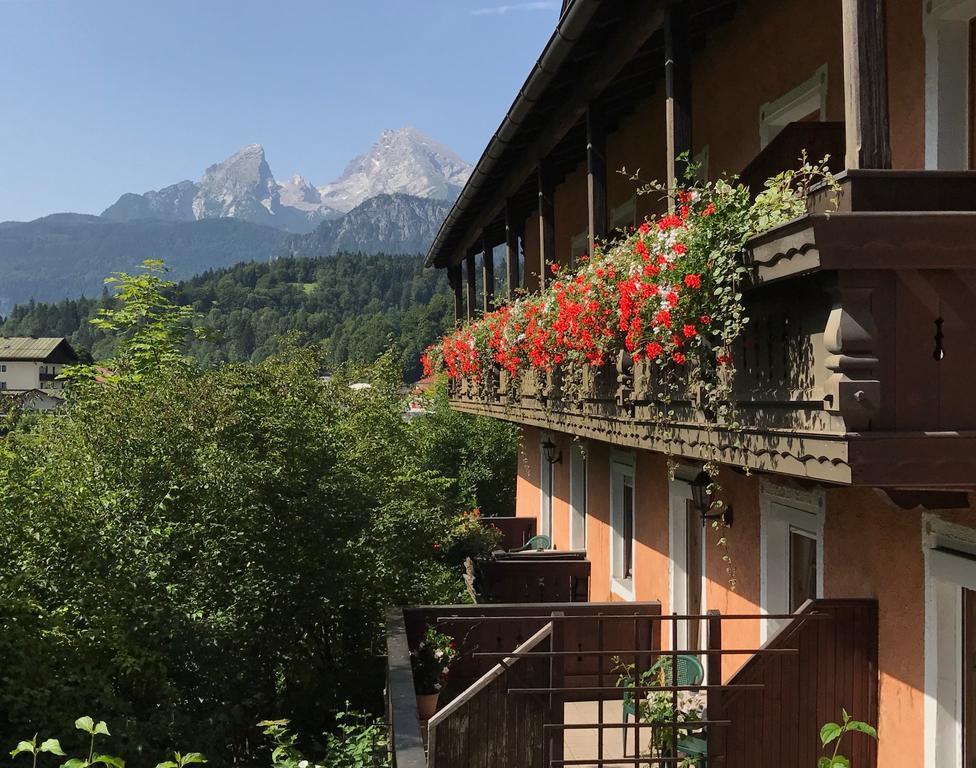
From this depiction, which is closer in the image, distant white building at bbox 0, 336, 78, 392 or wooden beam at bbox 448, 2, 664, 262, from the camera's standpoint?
wooden beam at bbox 448, 2, 664, 262

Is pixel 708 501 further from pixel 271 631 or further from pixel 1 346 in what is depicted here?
pixel 1 346

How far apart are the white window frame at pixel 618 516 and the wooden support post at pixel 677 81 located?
219 inches

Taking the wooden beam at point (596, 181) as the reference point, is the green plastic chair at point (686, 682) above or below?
below

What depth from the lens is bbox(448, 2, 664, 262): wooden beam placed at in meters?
6.46

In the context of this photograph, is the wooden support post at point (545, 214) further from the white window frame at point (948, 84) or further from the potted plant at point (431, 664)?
the white window frame at point (948, 84)

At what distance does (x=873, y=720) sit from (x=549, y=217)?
5.99 m

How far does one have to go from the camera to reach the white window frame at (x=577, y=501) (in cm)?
1441

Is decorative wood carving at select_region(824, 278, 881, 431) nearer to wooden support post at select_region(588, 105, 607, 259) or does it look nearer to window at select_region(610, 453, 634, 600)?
wooden support post at select_region(588, 105, 607, 259)

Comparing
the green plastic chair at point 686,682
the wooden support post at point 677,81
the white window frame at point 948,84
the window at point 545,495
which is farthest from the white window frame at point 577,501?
the white window frame at point 948,84

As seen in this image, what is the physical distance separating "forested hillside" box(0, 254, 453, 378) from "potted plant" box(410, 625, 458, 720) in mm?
102599

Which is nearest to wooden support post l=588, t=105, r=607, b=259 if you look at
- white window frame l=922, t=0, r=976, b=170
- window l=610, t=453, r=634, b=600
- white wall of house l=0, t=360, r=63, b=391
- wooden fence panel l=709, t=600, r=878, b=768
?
white window frame l=922, t=0, r=976, b=170

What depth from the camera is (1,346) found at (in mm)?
106000

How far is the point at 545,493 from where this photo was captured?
699 inches

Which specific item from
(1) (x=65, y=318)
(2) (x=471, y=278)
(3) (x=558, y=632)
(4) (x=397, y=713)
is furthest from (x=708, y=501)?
(1) (x=65, y=318)
